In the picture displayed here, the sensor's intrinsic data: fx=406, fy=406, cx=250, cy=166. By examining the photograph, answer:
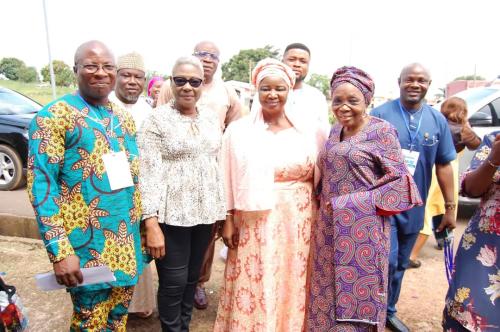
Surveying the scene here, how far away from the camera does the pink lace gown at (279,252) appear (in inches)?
97.3

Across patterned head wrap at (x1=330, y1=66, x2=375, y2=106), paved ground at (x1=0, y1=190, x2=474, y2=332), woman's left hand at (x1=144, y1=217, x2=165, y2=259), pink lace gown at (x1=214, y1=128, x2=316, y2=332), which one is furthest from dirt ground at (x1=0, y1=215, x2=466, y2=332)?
patterned head wrap at (x1=330, y1=66, x2=375, y2=106)

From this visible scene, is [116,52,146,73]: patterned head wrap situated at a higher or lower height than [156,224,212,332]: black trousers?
higher

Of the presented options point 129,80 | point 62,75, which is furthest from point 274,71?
point 62,75

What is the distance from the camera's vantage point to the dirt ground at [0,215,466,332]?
3.09 meters

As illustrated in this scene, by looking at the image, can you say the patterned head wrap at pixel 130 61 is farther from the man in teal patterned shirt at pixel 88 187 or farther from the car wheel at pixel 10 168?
the car wheel at pixel 10 168

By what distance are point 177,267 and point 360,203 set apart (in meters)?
1.12

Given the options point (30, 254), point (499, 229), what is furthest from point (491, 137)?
point (30, 254)

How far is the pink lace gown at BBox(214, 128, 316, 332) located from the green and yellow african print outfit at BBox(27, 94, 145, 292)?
2.25ft

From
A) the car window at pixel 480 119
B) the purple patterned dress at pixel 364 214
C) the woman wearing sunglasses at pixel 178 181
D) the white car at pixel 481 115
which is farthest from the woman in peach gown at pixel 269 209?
the car window at pixel 480 119

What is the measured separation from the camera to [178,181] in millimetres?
2285

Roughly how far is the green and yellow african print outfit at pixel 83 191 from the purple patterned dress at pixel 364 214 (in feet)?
3.68

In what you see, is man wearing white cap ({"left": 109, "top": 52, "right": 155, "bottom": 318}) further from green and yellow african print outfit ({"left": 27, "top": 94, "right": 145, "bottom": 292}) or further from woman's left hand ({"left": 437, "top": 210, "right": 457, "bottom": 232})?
woman's left hand ({"left": 437, "top": 210, "right": 457, "bottom": 232})

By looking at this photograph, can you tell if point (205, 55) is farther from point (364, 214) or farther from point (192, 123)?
point (364, 214)

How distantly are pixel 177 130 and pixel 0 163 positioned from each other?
6438mm
